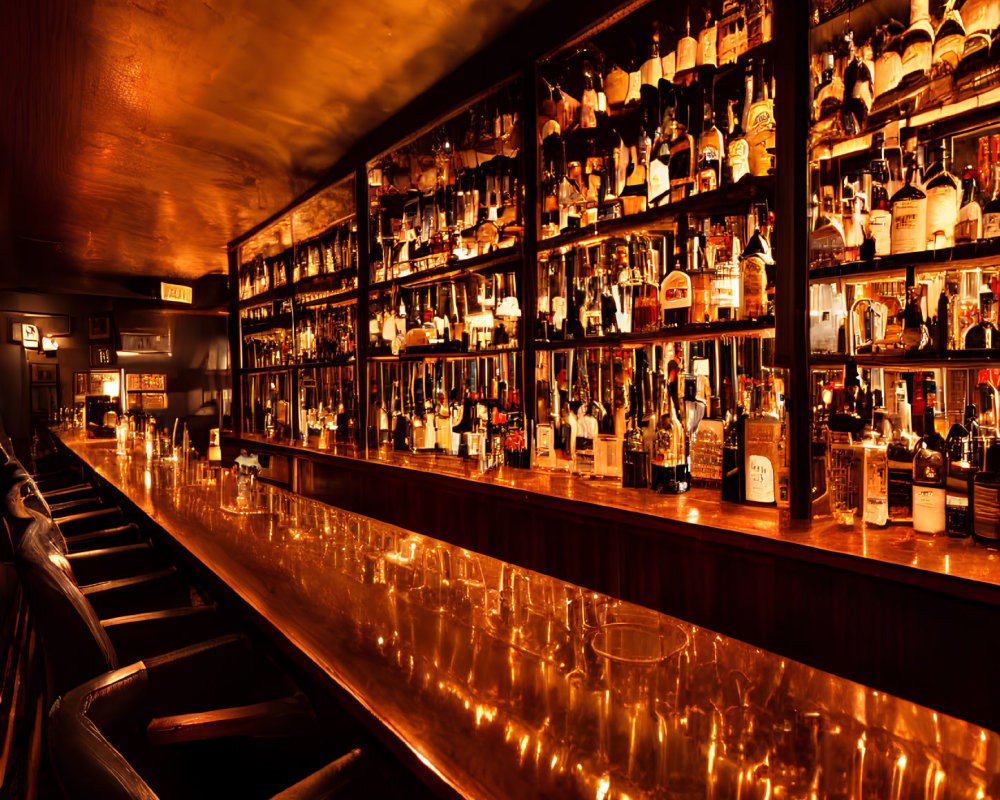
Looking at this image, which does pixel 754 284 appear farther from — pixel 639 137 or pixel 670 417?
pixel 639 137

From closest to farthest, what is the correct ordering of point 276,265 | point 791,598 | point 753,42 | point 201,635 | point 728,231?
point 791,598, point 201,635, point 753,42, point 728,231, point 276,265

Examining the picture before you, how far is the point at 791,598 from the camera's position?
1.59 metres

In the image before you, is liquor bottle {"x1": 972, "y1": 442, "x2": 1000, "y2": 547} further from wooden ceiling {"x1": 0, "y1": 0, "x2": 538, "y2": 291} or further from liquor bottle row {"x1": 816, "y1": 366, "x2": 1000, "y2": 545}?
wooden ceiling {"x1": 0, "y1": 0, "x2": 538, "y2": 291}

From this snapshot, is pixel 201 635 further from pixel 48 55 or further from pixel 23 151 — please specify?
pixel 23 151

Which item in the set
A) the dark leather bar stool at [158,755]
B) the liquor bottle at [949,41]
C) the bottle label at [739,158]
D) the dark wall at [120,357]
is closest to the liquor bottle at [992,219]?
the liquor bottle at [949,41]

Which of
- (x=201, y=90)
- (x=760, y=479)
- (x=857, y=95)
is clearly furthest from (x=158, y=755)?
(x=201, y=90)

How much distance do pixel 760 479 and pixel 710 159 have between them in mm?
1152

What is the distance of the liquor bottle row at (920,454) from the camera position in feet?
5.09

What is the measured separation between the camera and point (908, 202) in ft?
5.79

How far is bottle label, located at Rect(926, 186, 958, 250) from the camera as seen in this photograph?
1751 millimetres

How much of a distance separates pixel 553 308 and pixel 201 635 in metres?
1.86

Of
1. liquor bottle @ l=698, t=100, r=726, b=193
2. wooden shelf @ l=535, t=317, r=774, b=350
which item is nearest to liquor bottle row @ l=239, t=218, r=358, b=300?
wooden shelf @ l=535, t=317, r=774, b=350

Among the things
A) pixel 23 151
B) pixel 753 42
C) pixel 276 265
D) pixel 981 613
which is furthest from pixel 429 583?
pixel 276 265

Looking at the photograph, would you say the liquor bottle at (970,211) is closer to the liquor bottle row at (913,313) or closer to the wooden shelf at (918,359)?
the liquor bottle row at (913,313)
